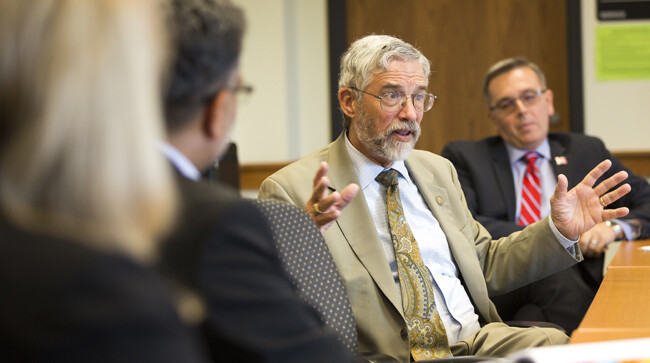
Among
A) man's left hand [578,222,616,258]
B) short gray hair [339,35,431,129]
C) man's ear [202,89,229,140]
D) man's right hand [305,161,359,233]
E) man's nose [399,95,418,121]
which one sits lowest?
man's left hand [578,222,616,258]

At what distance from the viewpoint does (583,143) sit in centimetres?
340

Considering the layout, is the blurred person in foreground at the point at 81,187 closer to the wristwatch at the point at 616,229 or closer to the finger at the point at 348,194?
the finger at the point at 348,194

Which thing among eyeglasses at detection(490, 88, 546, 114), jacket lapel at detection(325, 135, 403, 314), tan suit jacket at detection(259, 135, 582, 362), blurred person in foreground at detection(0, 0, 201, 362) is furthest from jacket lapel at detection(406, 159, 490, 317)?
blurred person in foreground at detection(0, 0, 201, 362)

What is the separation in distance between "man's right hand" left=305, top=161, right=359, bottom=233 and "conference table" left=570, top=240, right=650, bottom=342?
0.58 m

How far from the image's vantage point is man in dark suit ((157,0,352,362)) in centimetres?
94

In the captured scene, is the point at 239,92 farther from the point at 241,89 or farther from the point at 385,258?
the point at 385,258

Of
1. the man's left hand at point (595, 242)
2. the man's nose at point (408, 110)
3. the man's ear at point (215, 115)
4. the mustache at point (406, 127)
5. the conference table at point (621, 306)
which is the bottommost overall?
the man's left hand at point (595, 242)

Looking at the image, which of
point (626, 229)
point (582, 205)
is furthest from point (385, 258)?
point (626, 229)

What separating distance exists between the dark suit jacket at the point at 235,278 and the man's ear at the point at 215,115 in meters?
0.11

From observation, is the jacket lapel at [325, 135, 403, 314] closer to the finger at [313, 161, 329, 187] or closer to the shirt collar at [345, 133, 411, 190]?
the shirt collar at [345, 133, 411, 190]

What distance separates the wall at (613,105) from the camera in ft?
14.5

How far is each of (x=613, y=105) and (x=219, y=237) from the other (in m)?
3.96

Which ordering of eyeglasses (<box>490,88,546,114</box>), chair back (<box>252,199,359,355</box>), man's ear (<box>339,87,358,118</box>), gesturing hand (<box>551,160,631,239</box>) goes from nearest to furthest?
chair back (<box>252,199,359,355</box>) → gesturing hand (<box>551,160,631,239</box>) → man's ear (<box>339,87,358,118</box>) → eyeglasses (<box>490,88,546,114</box>)

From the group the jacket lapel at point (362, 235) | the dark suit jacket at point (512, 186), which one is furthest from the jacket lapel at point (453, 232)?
the dark suit jacket at point (512, 186)
